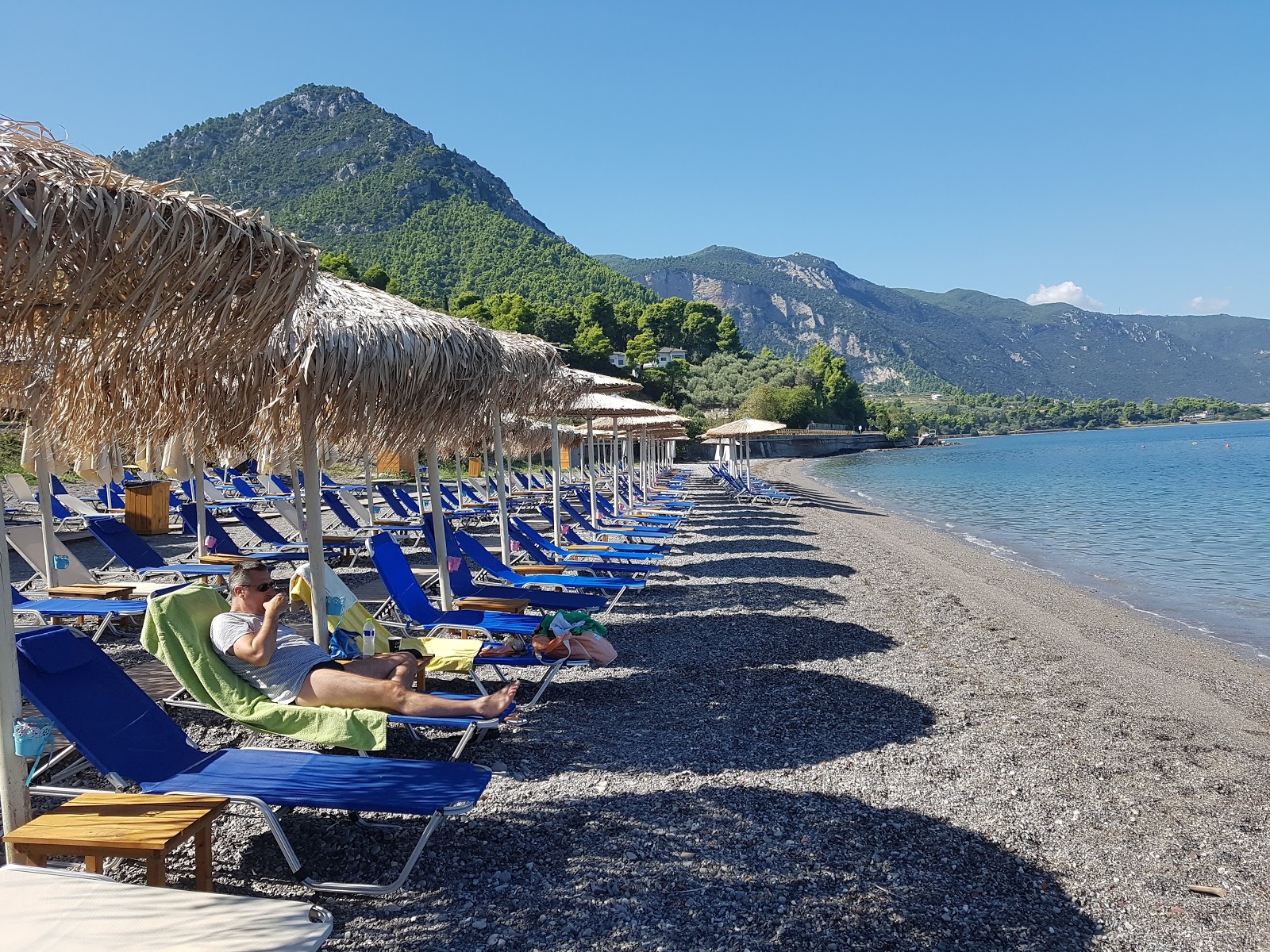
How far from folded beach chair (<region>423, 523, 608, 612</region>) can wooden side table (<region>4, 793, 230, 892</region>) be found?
3.58m

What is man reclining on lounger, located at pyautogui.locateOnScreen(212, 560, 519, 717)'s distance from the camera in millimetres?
3791

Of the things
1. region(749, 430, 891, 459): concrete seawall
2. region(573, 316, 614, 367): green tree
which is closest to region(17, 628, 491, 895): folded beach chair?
region(573, 316, 614, 367): green tree

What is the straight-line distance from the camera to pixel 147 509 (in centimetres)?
1399

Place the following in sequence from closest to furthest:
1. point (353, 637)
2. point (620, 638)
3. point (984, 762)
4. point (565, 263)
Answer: point (984, 762) → point (353, 637) → point (620, 638) → point (565, 263)

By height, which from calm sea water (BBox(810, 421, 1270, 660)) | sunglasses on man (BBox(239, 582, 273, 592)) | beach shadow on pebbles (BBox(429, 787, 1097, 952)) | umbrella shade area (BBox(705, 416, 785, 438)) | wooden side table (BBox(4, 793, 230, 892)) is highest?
umbrella shade area (BBox(705, 416, 785, 438))

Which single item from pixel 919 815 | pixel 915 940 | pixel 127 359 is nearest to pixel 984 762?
pixel 919 815

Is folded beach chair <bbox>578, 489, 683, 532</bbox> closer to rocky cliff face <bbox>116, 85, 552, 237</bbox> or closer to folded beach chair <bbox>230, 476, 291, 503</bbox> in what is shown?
folded beach chair <bbox>230, 476, 291, 503</bbox>

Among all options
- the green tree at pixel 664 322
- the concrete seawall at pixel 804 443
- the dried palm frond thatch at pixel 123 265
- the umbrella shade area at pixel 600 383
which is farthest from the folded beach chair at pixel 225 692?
the green tree at pixel 664 322

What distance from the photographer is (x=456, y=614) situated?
571 cm

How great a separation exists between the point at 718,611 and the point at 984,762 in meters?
3.68

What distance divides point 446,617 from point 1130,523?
70.0 feet

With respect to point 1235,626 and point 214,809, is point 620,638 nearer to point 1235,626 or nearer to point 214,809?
point 214,809

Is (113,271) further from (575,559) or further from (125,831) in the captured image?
(575,559)

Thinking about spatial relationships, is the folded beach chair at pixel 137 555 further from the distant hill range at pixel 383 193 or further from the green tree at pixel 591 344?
the distant hill range at pixel 383 193
